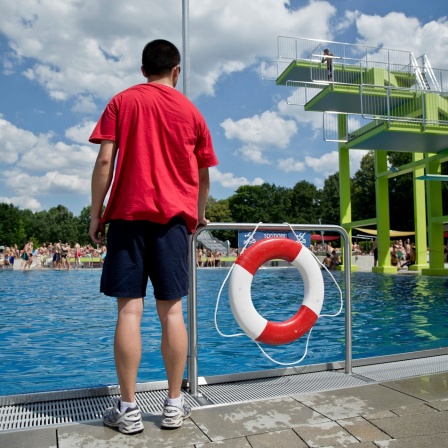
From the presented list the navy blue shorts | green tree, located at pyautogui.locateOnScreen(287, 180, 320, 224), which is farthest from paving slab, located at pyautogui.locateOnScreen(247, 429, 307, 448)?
green tree, located at pyautogui.locateOnScreen(287, 180, 320, 224)

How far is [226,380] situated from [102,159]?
1608 millimetres

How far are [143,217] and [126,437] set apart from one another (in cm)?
93

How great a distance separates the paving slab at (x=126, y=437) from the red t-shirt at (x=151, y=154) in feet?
2.98

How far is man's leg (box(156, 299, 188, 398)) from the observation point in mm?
2279

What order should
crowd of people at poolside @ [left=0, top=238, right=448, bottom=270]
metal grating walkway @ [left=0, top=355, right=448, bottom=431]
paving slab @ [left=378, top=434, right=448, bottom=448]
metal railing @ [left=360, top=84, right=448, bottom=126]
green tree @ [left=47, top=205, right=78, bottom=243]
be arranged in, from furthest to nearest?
green tree @ [left=47, top=205, right=78, bottom=243] < crowd of people at poolside @ [left=0, top=238, right=448, bottom=270] < metal railing @ [left=360, top=84, right=448, bottom=126] < metal grating walkway @ [left=0, top=355, right=448, bottom=431] < paving slab @ [left=378, top=434, right=448, bottom=448]

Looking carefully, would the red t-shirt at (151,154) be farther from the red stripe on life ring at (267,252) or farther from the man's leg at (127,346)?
the red stripe on life ring at (267,252)

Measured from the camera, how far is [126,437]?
2.07m

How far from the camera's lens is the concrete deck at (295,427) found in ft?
6.53

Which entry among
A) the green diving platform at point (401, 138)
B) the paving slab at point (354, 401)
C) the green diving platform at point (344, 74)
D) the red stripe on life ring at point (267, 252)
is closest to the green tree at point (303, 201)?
the green diving platform at point (344, 74)

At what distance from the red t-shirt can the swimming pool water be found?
2434mm

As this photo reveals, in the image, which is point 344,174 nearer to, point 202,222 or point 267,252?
point 267,252

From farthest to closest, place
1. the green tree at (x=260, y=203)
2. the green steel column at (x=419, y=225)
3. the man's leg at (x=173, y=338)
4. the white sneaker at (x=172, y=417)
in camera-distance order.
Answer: the green tree at (x=260, y=203) < the green steel column at (x=419, y=225) < the man's leg at (x=173, y=338) < the white sneaker at (x=172, y=417)

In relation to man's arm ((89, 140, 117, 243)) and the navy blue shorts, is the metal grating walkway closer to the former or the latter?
the navy blue shorts

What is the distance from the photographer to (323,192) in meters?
75.5
